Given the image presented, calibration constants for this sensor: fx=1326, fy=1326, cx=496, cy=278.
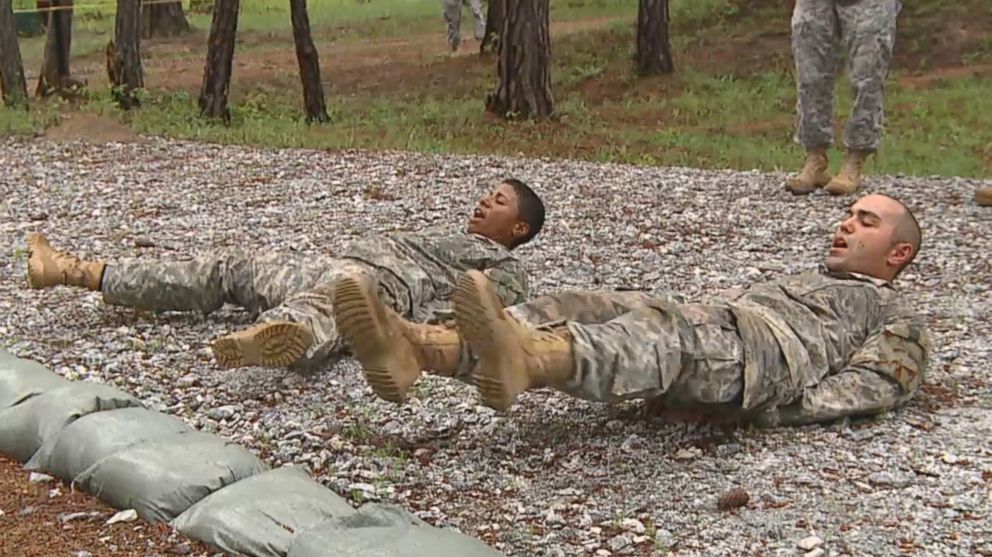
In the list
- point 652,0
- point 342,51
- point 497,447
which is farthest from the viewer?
point 342,51

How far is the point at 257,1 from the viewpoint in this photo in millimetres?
25219

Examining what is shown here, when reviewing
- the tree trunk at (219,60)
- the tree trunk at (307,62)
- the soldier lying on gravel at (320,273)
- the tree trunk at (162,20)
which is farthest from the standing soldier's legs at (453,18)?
the soldier lying on gravel at (320,273)

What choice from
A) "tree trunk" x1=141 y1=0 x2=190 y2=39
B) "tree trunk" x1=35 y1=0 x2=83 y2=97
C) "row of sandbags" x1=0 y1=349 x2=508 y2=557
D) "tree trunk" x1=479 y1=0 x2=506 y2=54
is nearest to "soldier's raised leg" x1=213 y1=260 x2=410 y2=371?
"row of sandbags" x1=0 y1=349 x2=508 y2=557

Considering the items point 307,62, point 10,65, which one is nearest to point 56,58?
point 10,65

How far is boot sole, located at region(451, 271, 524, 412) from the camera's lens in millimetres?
2648

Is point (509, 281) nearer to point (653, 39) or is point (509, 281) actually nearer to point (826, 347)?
point (826, 347)

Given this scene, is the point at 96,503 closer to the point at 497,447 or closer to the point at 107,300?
the point at 497,447

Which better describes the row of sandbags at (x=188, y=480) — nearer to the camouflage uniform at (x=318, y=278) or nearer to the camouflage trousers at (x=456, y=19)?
the camouflage uniform at (x=318, y=278)

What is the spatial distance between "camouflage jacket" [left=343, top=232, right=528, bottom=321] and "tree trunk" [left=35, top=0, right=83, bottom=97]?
27.1ft

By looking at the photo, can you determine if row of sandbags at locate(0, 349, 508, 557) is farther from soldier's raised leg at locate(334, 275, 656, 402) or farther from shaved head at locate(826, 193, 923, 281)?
shaved head at locate(826, 193, 923, 281)

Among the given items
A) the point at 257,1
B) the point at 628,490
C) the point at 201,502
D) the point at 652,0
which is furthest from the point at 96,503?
the point at 257,1

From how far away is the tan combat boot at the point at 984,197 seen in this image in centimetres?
653

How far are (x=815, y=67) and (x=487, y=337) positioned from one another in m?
4.17

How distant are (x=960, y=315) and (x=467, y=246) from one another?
175 cm
